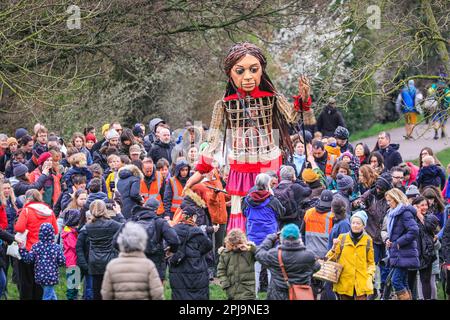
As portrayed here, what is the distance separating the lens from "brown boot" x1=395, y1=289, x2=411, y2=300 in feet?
45.5

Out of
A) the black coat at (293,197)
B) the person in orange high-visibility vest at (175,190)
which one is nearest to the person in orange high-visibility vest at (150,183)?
the person in orange high-visibility vest at (175,190)

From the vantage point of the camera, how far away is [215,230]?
605 inches

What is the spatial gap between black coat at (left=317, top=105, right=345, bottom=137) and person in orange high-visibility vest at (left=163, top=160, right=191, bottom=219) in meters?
8.24

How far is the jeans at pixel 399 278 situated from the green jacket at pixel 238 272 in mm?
1963

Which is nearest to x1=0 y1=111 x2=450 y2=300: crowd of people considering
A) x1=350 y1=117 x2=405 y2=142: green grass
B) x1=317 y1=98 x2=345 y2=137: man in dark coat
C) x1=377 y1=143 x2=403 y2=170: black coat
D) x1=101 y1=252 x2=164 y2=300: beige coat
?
x1=101 y1=252 x2=164 y2=300: beige coat

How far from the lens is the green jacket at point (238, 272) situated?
1314cm

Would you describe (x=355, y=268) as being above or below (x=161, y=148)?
below

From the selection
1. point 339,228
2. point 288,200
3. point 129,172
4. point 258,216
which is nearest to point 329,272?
point 339,228

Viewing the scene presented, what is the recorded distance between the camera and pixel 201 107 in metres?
31.9

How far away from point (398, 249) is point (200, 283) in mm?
2531

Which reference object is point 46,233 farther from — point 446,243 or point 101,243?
point 446,243

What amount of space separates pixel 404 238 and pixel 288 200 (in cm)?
181

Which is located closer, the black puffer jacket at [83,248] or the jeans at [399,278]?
the jeans at [399,278]

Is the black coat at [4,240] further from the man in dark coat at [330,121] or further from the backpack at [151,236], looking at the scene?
the man in dark coat at [330,121]
